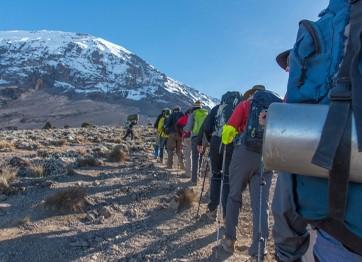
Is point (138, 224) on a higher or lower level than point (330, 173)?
lower

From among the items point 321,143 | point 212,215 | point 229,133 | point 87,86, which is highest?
point 87,86

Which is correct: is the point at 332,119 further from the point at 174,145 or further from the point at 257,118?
the point at 174,145

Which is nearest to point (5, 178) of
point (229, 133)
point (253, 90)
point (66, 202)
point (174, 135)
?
point (66, 202)

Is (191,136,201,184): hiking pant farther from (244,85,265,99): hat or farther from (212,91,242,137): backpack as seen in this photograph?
(244,85,265,99): hat

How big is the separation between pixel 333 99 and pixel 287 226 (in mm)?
551

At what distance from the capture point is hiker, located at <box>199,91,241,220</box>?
278 inches

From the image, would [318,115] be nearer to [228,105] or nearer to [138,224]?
[228,105]

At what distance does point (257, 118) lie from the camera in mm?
4707

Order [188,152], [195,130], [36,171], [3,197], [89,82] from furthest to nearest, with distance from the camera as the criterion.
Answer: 1. [89,82]
2. [188,152]
3. [36,171]
4. [195,130]
5. [3,197]

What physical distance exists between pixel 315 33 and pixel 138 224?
616cm

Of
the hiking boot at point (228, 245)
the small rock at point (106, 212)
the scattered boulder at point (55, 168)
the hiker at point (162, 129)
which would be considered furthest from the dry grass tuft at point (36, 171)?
the hiking boot at point (228, 245)

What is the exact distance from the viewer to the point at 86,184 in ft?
35.4

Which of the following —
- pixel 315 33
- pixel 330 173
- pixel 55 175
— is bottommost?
pixel 55 175

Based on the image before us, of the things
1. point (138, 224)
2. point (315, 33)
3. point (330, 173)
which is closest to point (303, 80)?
point (315, 33)
